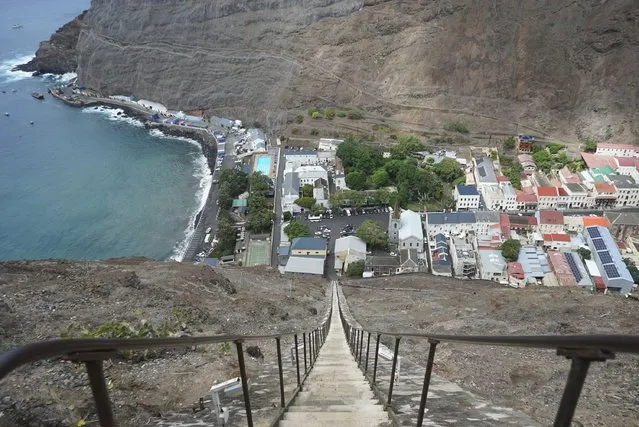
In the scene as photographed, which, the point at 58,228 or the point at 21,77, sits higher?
the point at 21,77

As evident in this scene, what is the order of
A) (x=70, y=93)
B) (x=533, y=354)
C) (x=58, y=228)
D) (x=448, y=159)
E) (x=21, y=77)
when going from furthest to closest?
1. (x=21, y=77)
2. (x=70, y=93)
3. (x=448, y=159)
4. (x=58, y=228)
5. (x=533, y=354)

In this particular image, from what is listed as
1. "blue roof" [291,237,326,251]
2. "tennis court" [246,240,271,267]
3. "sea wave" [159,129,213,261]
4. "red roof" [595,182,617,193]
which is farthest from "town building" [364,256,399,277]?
"red roof" [595,182,617,193]

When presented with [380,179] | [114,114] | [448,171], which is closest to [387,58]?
[448,171]

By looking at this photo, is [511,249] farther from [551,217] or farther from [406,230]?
[406,230]

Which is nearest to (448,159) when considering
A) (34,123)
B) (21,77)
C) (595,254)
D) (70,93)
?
(595,254)

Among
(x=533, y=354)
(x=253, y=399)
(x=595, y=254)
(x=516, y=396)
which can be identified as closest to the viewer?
(x=253, y=399)

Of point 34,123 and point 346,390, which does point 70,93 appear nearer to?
point 34,123

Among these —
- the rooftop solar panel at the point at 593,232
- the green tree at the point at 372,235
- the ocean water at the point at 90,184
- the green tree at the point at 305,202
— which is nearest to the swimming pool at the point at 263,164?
Result: the ocean water at the point at 90,184
